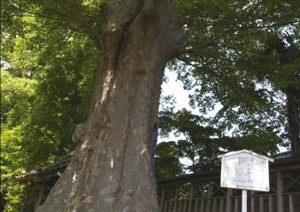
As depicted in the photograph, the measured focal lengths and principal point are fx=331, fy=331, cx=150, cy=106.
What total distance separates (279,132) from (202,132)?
135 inches

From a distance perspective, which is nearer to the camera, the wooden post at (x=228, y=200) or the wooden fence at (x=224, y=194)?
the wooden fence at (x=224, y=194)

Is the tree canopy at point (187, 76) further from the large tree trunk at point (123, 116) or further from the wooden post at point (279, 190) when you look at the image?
Result: the wooden post at point (279, 190)

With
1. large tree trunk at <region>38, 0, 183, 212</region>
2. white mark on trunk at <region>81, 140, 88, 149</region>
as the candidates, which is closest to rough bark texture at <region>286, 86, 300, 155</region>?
large tree trunk at <region>38, 0, 183, 212</region>

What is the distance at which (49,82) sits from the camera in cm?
1756

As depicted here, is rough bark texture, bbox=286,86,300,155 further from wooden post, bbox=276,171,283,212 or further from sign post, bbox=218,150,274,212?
sign post, bbox=218,150,274,212

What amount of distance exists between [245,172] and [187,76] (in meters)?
12.3

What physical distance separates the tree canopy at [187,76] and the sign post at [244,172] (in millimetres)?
4573

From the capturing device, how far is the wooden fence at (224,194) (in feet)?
26.1

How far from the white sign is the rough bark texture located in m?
9.98

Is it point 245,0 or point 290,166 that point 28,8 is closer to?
point 245,0

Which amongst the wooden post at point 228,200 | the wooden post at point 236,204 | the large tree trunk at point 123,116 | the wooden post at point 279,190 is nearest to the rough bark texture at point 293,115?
the wooden post at point 228,200

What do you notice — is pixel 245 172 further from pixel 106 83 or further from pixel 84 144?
pixel 106 83

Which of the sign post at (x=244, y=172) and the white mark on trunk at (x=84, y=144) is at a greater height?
the white mark on trunk at (x=84, y=144)

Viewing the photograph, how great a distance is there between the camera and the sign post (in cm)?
498
